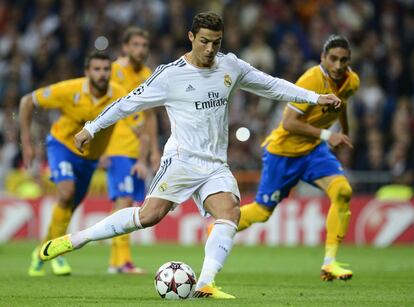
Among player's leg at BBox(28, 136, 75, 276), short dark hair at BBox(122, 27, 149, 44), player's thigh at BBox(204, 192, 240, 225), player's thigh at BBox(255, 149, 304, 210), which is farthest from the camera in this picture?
short dark hair at BBox(122, 27, 149, 44)

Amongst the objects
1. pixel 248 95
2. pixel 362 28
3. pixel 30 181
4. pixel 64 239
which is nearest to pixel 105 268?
pixel 64 239

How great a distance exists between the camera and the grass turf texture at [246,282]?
27.4 feet

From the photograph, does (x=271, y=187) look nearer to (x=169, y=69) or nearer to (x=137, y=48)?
(x=137, y=48)

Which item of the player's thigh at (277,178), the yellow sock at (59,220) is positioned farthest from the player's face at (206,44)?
the yellow sock at (59,220)

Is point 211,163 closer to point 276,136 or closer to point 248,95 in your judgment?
point 276,136

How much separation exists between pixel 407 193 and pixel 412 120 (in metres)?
2.02

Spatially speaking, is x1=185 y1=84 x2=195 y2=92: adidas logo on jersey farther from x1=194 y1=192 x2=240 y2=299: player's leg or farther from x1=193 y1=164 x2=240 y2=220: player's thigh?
x1=194 y1=192 x2=240 y2=299: player's leg

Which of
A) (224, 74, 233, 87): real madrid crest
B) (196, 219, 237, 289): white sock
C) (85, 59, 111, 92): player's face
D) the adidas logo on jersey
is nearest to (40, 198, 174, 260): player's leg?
(196, 219, 237, 289): white sock

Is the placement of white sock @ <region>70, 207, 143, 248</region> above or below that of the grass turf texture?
above

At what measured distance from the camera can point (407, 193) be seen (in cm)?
1845

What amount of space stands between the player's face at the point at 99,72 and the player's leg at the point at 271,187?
2048 millimetres

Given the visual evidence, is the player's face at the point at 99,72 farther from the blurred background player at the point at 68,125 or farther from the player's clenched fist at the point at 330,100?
the player's clenched fist at the point at 330,100

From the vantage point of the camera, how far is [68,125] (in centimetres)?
1173

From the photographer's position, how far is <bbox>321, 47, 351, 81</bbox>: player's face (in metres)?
10.5
